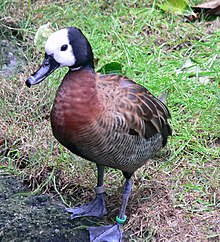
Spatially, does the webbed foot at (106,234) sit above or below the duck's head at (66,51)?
below

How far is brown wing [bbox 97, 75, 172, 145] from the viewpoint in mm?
3125

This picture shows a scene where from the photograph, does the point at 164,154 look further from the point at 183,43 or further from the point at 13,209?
Answer: the point at 183,43

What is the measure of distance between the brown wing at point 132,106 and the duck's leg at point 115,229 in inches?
11.7

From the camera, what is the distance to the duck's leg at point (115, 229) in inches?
130

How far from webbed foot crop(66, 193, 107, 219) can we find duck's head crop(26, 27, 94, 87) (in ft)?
2.65

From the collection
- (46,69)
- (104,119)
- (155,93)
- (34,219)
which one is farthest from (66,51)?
(155,93)

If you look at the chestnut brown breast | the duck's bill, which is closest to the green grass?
the chestnut brown breast

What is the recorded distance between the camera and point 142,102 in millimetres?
3295

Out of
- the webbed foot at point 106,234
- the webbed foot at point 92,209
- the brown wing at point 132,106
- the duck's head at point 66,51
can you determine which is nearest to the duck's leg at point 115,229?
the webbed foot at point 106,234

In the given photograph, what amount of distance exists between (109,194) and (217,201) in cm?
60

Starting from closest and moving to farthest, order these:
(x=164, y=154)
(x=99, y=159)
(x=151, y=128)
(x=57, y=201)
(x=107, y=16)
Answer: (x=99, y=159)
(x=151, y=128)
(x=57, y=201)
(x=164, y=154)
(x=107, y=16)

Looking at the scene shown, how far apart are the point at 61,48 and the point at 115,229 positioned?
39.3 inches

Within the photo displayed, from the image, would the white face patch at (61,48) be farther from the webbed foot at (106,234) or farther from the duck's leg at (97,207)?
the webbed foot at (106,234)

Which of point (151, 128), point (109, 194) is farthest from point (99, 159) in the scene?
point (109, 194)
